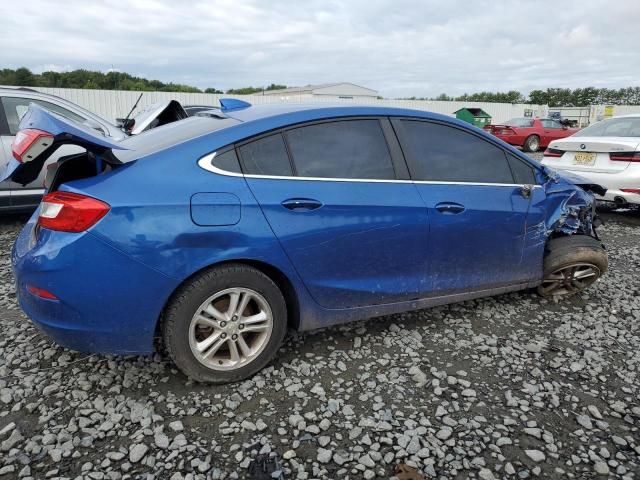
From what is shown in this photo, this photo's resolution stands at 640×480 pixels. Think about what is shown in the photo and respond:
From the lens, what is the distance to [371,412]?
Result: 2.44 meters

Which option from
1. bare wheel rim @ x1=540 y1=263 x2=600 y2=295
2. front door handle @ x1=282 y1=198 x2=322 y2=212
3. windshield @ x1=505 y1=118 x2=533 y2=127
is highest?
windshield @ x1=505 y1=118 x2=533 y2=127

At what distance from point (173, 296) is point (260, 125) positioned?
3.50 feet

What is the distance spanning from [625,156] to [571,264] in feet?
10.9

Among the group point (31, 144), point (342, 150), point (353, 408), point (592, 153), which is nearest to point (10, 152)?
point (31, 144)

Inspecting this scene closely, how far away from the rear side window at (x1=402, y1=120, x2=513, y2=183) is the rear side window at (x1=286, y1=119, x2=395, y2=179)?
22cm

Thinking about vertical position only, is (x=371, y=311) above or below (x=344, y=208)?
below

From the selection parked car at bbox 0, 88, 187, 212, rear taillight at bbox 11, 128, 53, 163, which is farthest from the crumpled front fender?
parked car at bbox 0, 88, 187, 212

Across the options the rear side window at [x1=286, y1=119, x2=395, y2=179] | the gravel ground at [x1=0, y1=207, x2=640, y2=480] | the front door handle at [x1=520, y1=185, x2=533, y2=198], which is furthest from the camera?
the front door handle at [x1=520, y1=185, x2=533, y2=198]

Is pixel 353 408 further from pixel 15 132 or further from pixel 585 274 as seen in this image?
pixel 15 132

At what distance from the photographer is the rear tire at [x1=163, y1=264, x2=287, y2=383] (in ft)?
7.92

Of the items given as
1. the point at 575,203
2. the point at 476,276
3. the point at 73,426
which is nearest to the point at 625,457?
the point at 476,276

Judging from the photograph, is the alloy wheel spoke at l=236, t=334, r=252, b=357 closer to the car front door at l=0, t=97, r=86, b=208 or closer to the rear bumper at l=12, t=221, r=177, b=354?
the rear bumper at l=12, t=221, r=177, b=354

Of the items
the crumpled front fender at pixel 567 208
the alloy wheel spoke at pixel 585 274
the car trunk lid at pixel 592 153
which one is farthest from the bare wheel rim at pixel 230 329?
the car trunk lid at pixel 592 153

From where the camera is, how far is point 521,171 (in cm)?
349
